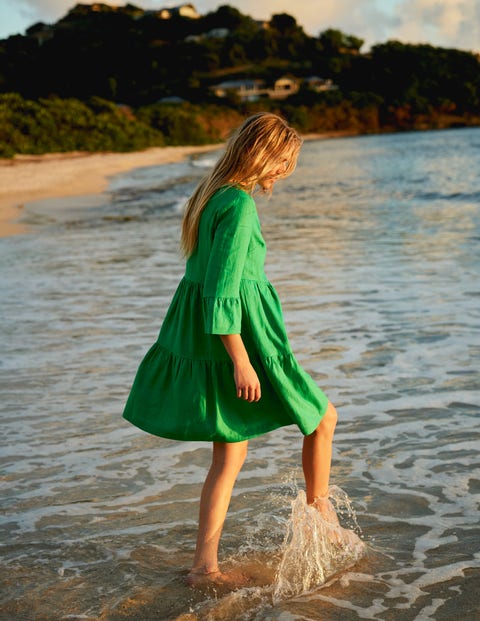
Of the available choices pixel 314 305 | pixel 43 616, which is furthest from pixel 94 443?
pixel 314 305

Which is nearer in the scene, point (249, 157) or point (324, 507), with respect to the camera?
point (249, 157)

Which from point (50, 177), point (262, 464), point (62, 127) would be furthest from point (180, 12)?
point (262, 464)

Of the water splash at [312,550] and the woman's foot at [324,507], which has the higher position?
the woman's foot at [324,507]

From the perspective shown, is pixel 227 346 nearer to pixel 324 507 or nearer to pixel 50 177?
pixel 324 507

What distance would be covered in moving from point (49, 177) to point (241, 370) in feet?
91.7

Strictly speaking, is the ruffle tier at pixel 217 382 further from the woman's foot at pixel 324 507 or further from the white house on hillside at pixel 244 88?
the white house on hillside at pixel 244 88

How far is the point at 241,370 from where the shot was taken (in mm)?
2432

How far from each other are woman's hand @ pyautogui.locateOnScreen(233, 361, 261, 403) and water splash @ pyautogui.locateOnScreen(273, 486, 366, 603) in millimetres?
573

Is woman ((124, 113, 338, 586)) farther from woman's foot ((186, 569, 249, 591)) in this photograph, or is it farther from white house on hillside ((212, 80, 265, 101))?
white house on hillside ((212, 80, 265, 101))

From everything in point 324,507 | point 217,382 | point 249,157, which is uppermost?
point 249,157

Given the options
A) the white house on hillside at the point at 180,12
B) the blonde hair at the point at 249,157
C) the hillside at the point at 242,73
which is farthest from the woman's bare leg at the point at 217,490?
the white house on hillside at the point at 180,12

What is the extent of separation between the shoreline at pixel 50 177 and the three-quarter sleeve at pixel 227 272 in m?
11.6

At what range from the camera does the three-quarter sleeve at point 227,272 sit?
7.93ft

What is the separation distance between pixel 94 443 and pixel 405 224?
10.6 metres
